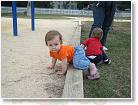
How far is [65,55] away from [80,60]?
16 centimetres

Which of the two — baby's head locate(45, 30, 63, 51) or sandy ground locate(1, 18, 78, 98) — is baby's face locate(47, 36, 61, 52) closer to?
baby's head locate(45, 30, 63, 51)

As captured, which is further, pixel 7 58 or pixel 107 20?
pixel 107 20

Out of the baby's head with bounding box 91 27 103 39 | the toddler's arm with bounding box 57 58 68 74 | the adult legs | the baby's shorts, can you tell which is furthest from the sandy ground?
the adult legs

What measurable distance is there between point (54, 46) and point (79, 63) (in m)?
0.30

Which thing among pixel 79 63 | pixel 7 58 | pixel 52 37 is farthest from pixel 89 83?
pixel 7 58

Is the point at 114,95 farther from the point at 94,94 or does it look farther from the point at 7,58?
the point at 7,58

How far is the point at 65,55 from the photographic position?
3.19 m

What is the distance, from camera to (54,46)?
3.14 metres

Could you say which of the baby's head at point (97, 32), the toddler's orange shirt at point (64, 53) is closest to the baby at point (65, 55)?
the toddler's orange shirt at point (64, 53)

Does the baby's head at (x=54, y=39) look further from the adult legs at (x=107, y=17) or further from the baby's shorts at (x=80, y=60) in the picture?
the adult legs at (x=107, y=17)

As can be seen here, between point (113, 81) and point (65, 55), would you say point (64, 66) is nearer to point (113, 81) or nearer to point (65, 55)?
point (65, 55)

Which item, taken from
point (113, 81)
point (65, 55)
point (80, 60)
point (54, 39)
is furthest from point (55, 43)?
point (113, 81)

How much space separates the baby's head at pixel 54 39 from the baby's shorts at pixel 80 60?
0.73 ft

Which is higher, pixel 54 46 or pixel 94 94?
pixel 54 46
